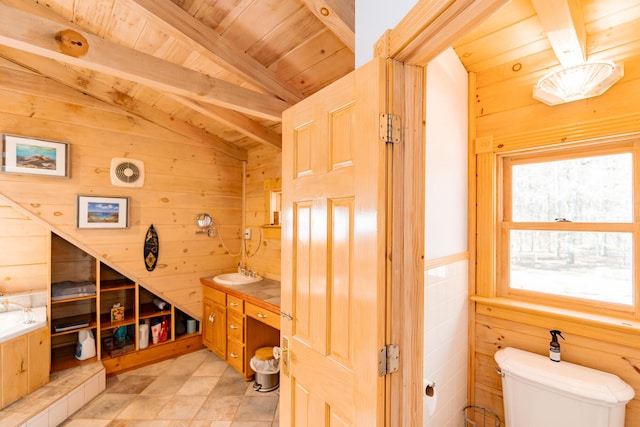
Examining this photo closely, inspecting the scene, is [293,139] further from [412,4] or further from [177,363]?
[177,363]

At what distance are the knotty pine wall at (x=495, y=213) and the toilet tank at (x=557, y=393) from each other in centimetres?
10

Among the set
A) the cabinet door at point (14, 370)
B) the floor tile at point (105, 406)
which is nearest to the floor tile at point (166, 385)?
the floor tile at point (105, 406)

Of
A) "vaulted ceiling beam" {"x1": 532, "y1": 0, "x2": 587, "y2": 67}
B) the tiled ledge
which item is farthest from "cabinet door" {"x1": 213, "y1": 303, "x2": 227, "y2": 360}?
"vaulted ceiling beam" {"x1": 532, "y1": 0, "x2": 587, "y2": 67}

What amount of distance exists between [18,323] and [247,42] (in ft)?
8.72

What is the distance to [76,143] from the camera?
105 inches

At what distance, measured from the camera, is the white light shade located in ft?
4.37

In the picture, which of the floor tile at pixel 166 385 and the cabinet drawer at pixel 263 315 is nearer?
the cabinet drawer at pixel 263 315

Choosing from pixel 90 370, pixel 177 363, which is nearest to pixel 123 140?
pixel 90 370

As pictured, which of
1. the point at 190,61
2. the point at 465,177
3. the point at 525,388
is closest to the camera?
the point at 525,388

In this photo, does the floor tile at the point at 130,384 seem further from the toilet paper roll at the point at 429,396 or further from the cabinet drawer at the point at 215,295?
the toilet paper roll at the point at 429,396

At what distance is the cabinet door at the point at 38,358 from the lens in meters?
2.18

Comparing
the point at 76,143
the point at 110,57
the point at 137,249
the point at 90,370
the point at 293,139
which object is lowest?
the point at 90,370

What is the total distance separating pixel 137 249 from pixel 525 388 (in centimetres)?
328

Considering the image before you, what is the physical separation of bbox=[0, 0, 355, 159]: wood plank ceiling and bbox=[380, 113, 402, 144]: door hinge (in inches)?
29.4
